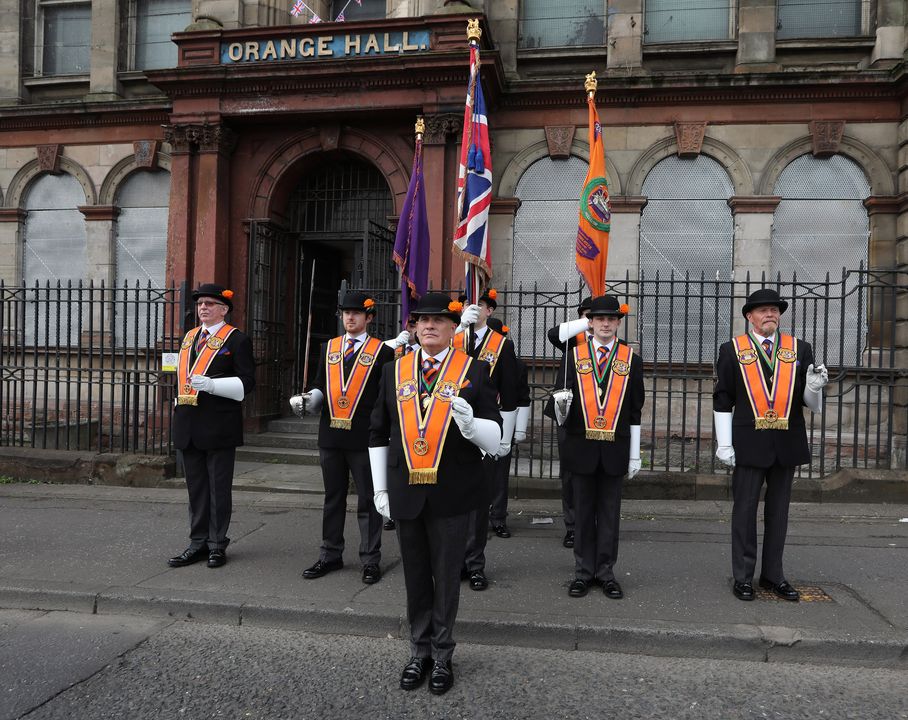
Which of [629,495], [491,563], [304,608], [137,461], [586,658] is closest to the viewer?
[586,658]

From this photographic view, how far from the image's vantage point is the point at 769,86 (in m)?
10.7

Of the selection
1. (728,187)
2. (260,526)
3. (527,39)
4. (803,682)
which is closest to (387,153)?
(527,39)

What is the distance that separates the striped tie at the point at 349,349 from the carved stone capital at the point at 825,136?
8714 millimetres

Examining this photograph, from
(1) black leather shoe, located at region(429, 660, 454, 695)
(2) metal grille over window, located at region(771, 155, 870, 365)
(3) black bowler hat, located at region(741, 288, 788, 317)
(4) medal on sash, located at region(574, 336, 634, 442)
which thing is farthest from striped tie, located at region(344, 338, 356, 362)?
(2) metal grille over window, located at region(771, 155, 870, 365)

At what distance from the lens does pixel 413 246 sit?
8.73 m

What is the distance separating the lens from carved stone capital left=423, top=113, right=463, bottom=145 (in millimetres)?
10500

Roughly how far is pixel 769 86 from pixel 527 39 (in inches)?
155

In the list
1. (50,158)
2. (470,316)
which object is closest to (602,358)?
(470,316)

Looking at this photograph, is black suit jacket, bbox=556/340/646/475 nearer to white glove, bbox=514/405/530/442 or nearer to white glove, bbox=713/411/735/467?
white glove, bbox=713/411/735/467

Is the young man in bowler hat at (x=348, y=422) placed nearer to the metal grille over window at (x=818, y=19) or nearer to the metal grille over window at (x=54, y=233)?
the metal grille over window at (x=818, y=19)

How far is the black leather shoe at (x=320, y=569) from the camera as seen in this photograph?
211 inches

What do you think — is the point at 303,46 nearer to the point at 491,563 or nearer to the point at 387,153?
the point at 387,153

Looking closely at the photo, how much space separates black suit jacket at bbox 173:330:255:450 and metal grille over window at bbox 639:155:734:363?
7.08 m

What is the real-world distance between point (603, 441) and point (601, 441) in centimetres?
1
